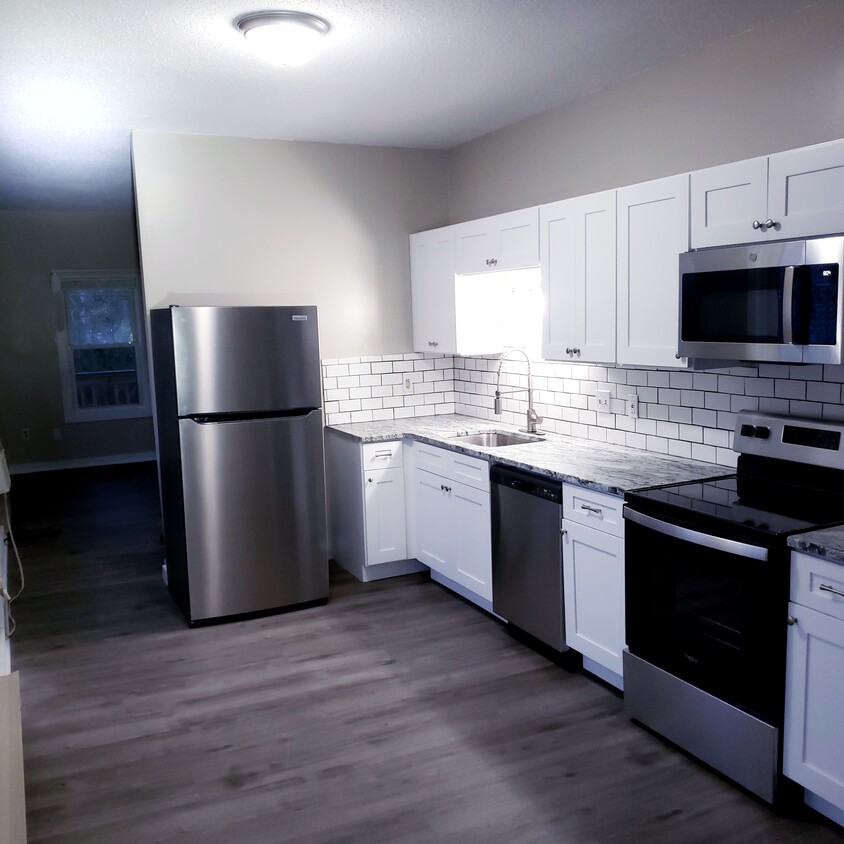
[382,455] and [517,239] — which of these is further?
[382,455]

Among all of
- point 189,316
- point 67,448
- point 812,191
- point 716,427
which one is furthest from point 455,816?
point 67,448

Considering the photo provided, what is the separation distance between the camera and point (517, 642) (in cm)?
375

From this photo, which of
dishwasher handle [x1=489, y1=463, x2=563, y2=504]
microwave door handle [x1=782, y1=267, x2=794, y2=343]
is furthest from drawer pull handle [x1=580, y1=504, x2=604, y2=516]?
microwave door handle [x1=782, y1=267, x2=794, y2=343]

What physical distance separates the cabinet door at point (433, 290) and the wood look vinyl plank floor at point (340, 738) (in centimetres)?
150

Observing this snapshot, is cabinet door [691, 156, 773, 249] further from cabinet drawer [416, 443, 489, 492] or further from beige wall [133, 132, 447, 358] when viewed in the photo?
beige wall [133, 132, 447, 358]

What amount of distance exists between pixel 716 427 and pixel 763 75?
1360 mm

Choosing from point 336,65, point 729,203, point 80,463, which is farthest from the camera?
point 80,463

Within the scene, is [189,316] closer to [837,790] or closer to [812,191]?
[812,191]

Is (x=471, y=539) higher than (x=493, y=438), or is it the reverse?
(x=493, y=438)

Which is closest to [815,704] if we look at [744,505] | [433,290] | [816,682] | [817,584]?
[816,682]

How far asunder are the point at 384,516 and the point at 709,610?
232 cm

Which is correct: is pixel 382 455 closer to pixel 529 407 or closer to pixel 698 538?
pixel 529 407

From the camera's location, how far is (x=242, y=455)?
411cm

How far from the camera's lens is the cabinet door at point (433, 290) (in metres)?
4.71
